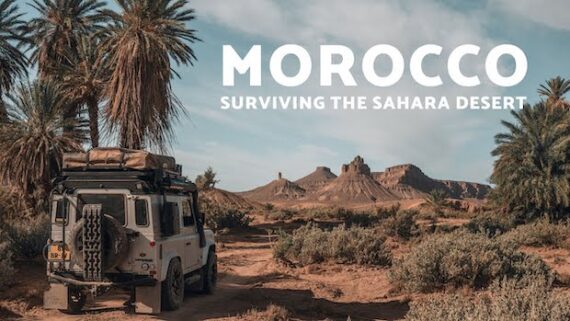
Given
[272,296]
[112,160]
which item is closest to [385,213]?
[272,296]

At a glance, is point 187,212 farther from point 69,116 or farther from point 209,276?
point 69,116

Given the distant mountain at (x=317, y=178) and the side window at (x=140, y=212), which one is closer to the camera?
the side window at (x=140, y=212)

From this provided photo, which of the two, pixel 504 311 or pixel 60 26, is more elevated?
pixel 60 26

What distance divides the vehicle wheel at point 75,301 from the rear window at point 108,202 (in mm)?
1484

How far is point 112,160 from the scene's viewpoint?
10102mm

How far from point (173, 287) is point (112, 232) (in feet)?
6.14

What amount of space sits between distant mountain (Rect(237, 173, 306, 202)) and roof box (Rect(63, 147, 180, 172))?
122055 millimetres

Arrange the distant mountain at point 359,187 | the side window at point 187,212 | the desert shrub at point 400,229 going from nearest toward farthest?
the side window at point 187,212, the desert shrub at point 400,229, the distant mountain at point 359,187

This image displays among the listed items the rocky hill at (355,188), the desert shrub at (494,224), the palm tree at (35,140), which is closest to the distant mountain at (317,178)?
the rocky hill at (355,188)

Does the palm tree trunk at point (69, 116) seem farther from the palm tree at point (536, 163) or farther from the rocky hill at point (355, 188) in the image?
the rocky hill at point (355, 188)

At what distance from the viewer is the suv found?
9.21 metres

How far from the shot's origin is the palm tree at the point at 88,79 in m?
25.2

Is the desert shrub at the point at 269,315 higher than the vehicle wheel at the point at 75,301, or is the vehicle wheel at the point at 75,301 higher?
the vehicle wheel at the point at 75,301

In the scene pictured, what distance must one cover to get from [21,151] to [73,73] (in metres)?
5.55
